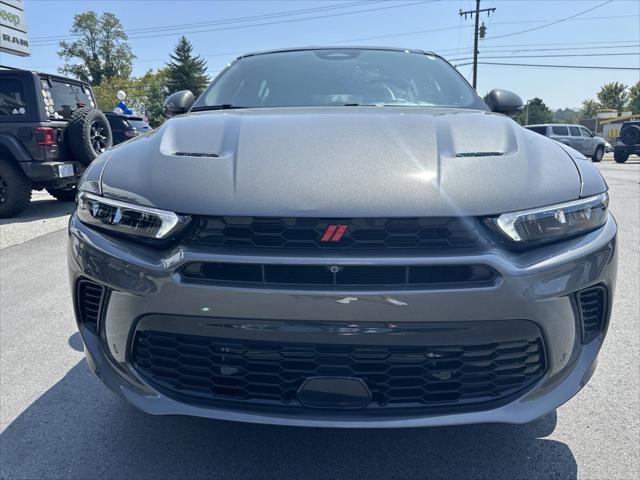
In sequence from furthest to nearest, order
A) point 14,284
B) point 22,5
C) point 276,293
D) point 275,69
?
point 22,5 → point 14,284 → point 275,69 → point 276,293

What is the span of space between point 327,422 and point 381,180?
2.38ft

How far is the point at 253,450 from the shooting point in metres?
1.81

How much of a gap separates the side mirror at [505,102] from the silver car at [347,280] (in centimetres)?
110

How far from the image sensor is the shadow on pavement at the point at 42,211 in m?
6.71

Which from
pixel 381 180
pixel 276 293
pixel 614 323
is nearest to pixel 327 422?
pixel 276 293

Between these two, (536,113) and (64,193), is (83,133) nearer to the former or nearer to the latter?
(64,193)

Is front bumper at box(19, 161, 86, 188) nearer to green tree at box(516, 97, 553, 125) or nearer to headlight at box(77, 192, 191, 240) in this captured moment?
headlight at box(77, 192, 191, 240)

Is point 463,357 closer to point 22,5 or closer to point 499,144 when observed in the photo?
point 499,144

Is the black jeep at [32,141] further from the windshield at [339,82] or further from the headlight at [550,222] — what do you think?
the headlight at [550,222]

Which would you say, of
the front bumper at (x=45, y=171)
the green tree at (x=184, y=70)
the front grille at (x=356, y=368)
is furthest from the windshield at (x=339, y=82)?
the green tree at (x=184, y=70)

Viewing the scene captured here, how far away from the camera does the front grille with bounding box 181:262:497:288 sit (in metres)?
1.31

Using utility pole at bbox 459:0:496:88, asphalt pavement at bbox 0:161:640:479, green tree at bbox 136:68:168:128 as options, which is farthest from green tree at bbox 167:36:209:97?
asphalt pavement at bbox 0:161:640:479

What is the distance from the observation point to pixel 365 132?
167 centimetres

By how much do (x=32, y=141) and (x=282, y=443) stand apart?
6.46 metres
